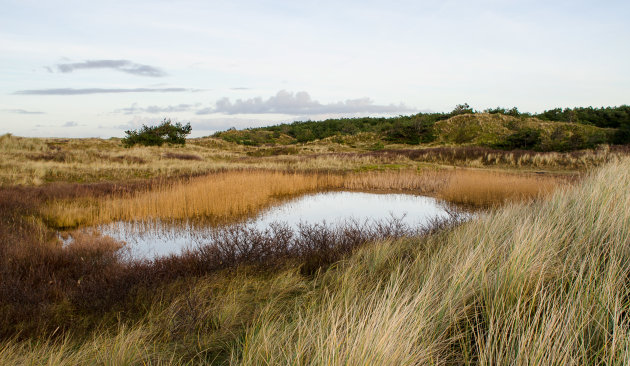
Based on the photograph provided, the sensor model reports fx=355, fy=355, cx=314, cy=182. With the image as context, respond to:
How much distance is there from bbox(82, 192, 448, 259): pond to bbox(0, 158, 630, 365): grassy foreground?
2988 millimetres

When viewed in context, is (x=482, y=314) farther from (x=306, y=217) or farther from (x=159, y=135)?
(x=159, y=135)

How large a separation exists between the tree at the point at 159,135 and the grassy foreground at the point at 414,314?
3129 centimetres

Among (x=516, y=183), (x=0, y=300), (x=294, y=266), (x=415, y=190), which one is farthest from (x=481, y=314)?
(x=415, y=190)

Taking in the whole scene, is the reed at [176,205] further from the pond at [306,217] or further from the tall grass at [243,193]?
the pond at [306,217]

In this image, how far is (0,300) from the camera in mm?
3639

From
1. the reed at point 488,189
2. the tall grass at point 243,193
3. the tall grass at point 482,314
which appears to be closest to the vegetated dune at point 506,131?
the tall grass at point 243,193

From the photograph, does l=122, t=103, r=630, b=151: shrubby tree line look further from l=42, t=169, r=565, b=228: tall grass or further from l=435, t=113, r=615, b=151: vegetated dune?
l=42, t=169, r=565, b=228: tall grass

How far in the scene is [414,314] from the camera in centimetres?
216

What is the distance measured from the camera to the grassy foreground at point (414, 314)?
1.88 meters

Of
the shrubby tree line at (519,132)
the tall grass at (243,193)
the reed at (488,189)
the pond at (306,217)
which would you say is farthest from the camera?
the shrubby tree line at (519,132)

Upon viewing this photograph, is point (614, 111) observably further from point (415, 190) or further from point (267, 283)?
point (267, 283)

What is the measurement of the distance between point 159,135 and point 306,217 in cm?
2840

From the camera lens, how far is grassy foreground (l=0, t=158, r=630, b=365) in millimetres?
1876

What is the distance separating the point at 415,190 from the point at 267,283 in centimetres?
1101
